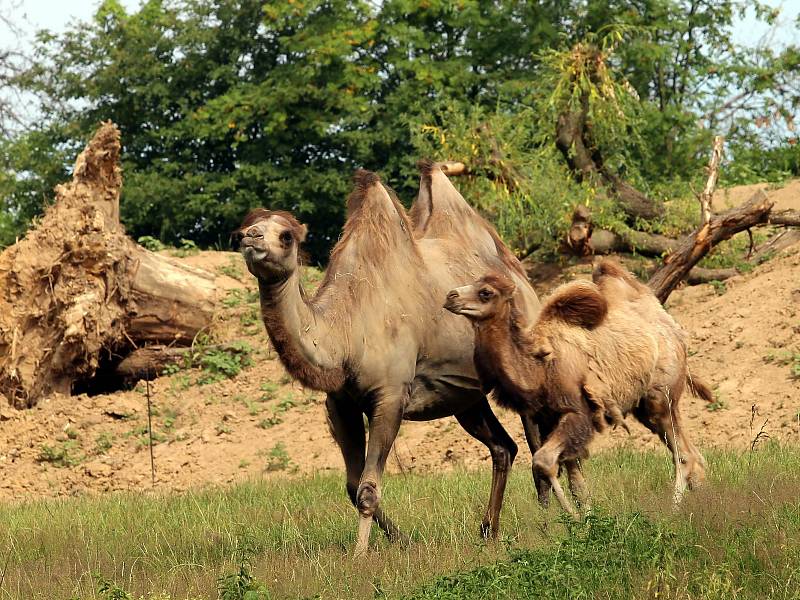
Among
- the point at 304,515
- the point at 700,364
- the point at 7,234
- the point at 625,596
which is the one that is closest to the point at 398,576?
the point at 625,596

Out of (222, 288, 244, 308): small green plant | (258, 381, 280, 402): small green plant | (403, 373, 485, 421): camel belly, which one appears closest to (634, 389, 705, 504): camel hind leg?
(403, 373, 485, 421): camel belly

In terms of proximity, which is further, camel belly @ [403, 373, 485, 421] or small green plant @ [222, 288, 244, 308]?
small green plant @ [222, 288, 244, 308]

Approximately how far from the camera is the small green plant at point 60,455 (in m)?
15.9

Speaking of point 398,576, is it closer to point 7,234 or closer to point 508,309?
point 508,309

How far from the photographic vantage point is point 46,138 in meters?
30.2

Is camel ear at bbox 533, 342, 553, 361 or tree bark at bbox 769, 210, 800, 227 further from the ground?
tree bark at bbox 769, 210, 800, 227

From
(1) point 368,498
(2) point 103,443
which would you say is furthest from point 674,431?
(2) point 103,443

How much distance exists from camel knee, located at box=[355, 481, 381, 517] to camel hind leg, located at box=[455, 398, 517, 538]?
1008 mm

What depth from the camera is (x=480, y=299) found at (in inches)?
333

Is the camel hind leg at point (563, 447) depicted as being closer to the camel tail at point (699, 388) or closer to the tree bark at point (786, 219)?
the camel tail at point (699, 388)

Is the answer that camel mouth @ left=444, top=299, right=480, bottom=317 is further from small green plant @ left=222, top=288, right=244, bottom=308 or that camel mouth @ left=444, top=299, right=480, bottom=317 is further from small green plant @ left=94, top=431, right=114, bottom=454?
small green plant @ left=222, top=288, right=244, bottom=308

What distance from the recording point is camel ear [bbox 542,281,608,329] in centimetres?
887

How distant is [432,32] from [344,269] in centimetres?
2125

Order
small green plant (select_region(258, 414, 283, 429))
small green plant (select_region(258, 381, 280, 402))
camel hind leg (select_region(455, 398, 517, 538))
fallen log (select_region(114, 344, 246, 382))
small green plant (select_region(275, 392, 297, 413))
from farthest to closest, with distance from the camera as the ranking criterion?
1. fallen log (select_region(114, 344, 246, 382))
2. small green plant (select_region(258, 381, 280, 402))
3. small green plant (select_region(275, 392, 297, 413))
4. small green plant (select_region(258, 414, 283, 429))
5. camel hind leg (select_region(455, 398, 517, 538))
